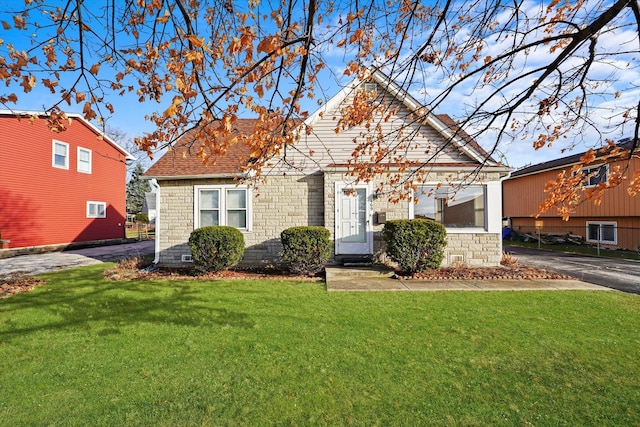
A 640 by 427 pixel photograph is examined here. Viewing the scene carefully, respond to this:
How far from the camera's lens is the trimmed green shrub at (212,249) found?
8.46 meters

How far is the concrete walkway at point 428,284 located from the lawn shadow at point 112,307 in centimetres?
286

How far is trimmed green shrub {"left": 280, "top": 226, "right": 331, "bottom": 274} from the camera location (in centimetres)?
830

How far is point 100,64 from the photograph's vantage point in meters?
3.98

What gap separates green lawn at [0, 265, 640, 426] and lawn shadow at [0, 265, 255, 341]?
1.7 inches

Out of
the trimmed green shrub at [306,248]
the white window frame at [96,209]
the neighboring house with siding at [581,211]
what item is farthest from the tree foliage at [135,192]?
the neighboring house with siding at [581,211]

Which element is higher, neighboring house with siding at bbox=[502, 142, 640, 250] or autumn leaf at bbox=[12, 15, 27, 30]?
autumn leaf at bbox=[12, 15, 27, 30]

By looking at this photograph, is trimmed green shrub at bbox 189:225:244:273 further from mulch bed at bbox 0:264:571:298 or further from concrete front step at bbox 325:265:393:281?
concrete front step at bbox 325:265:393:281

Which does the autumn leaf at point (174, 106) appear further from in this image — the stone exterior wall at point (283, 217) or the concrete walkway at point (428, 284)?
the stone exterior wall at point (283, 217)

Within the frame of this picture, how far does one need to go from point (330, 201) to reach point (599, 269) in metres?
9.09

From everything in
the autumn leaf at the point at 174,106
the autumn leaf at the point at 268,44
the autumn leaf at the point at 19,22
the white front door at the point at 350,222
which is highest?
the autumn leaf at the point at 19,22

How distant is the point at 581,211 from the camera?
16703 mm

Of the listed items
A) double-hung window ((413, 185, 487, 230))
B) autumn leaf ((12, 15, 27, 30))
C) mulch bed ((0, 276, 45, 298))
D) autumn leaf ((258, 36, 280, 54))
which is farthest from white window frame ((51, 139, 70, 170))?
autumn leaf ((258, 36, 280, 54))

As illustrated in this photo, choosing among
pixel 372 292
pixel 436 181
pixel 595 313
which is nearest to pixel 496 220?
pixel 436 181

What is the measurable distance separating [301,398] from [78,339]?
3.55 m
